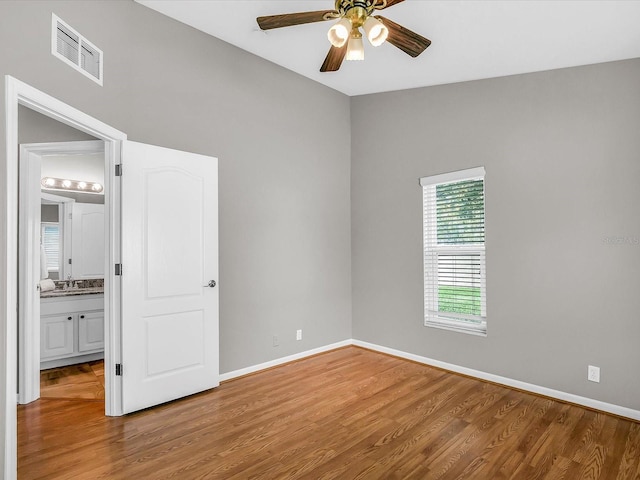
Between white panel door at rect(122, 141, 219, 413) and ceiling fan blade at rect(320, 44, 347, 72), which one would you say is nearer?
ceiling fan blade at rect(320, 44, 347, 72)

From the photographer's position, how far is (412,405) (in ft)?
10.3

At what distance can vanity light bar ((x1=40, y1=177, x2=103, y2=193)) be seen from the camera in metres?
4.64

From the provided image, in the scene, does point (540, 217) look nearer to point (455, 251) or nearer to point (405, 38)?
point (455, 251)

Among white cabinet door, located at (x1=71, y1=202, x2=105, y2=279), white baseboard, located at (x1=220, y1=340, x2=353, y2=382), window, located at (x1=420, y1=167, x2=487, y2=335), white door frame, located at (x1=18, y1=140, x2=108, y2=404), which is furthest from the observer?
white cabinet door, located at (x1=71, y1=202, x2=105, y2=279)

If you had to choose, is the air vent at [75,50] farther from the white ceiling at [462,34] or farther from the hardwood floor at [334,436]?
the hardwood floor at [334,436]

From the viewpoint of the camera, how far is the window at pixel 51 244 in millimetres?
4637

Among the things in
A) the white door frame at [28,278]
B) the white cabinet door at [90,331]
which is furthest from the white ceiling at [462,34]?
the white cabinet door at [90,331]

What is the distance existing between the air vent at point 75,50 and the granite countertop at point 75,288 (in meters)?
2.60

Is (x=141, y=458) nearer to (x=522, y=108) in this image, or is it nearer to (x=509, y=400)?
(x=509, y=400)

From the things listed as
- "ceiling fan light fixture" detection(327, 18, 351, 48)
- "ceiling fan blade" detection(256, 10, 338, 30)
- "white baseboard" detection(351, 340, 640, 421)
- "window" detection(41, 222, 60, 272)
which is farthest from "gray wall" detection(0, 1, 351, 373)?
"window" detection(41, 222, 60, 272)

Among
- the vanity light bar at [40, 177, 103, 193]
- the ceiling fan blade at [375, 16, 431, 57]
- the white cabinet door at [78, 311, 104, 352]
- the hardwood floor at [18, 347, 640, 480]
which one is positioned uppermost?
the ceiling fan blade at [375, 16, 431, 57]

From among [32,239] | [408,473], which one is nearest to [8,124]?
[32,239]

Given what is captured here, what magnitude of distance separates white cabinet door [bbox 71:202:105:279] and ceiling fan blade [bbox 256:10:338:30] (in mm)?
3741

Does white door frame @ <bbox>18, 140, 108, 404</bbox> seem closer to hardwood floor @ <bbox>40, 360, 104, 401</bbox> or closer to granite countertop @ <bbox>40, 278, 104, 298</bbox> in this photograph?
hardwood floor @ <bbox>40, 360, 104, 401</bbox>
